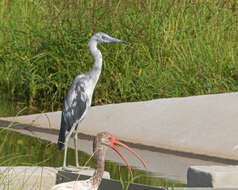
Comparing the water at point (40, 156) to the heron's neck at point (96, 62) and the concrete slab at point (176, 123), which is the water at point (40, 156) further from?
the heron's neck at point (96, 62)

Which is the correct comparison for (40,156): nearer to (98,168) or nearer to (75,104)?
(75,104)

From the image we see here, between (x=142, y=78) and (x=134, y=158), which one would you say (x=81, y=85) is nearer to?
(x=134, y=158)

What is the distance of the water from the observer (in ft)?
22.0

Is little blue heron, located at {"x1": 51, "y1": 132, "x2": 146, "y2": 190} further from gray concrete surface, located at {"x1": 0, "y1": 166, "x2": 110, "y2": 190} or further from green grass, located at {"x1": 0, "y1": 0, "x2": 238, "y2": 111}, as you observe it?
green grass, located at {"x1": 0, "y1": 0, "x2": 238, "y2": 111}

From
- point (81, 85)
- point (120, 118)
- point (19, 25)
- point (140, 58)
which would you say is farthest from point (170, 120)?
point (19, 25)

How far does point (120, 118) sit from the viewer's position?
9.17 meters

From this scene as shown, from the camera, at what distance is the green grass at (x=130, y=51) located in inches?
416

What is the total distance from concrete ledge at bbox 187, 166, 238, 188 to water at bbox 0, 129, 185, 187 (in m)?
1.15

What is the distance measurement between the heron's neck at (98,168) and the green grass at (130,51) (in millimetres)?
5098

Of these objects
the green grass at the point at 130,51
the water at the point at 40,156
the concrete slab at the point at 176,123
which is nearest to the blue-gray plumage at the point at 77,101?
the water at the point at 40,156

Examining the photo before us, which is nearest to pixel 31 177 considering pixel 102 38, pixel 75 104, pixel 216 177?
pixel 216 177

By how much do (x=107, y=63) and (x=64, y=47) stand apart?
0.79 m

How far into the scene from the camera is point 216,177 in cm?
508

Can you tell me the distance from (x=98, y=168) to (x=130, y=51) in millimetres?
6117
